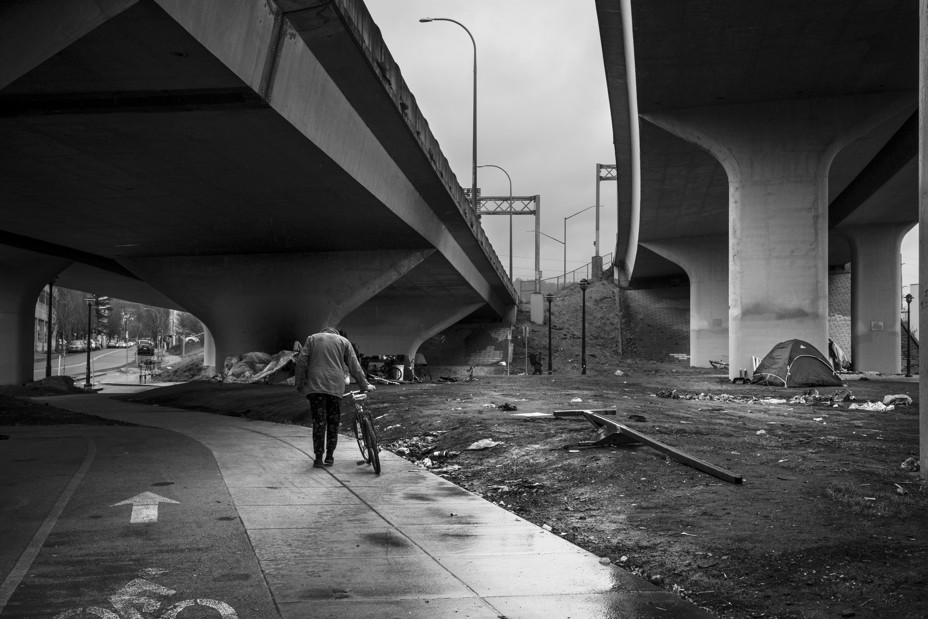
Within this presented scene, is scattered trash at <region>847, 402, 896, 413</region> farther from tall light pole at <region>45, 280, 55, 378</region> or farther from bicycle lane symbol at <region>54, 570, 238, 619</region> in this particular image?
tall light pole at <region>45, 280, 55, 378</region>

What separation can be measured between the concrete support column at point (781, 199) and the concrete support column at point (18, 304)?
96.3ft

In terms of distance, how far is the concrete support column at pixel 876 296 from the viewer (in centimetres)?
4578

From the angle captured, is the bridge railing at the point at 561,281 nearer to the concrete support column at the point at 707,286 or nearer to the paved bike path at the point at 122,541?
the concrete support column at the point at 707,286

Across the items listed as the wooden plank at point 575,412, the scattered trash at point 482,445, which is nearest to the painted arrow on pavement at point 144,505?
the scattered trash at point 482,445

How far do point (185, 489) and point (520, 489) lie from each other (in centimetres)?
350

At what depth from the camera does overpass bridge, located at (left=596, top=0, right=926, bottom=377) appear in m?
21.2

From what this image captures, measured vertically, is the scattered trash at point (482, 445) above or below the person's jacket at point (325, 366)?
below

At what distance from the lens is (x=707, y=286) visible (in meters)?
54.8

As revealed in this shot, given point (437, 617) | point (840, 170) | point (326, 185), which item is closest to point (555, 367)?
point (840, 170)

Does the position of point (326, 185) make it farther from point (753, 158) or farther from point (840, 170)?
point (840, 170)

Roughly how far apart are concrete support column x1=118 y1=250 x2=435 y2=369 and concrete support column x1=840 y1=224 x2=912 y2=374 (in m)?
26.9

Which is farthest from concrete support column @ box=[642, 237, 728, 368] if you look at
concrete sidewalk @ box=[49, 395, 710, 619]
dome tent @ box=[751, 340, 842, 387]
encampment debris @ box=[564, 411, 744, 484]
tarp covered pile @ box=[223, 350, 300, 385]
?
concrete sidewalk @ box=[49, 395, 710, 619]

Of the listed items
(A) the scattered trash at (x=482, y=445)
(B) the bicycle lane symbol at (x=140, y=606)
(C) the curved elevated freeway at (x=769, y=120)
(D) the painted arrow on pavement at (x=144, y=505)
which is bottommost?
(D) the painted arrow on pavement at (x=144, y=505)

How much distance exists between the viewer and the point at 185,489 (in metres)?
8.75
